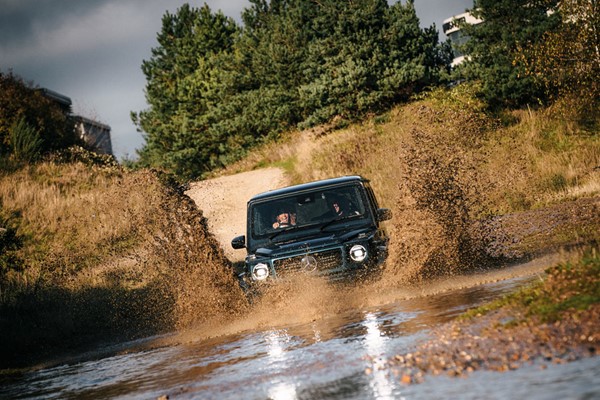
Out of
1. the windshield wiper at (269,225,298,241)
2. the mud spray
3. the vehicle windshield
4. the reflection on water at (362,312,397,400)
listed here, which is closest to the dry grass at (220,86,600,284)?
the mud spray

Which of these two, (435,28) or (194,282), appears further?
(435,28)

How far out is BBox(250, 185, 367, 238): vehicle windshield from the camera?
11943mm

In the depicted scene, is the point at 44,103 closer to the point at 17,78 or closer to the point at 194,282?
the point at 17,78

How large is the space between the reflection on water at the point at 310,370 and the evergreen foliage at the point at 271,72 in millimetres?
30145

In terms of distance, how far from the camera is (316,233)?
11516mm

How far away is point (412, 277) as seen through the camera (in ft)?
38.7

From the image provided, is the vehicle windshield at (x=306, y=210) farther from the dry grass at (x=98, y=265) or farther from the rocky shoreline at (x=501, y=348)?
the rocky shoreline at (x=501, y=348)

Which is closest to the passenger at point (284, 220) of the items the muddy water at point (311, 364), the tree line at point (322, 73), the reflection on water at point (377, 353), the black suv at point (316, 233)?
the black suv at point (316, 233)

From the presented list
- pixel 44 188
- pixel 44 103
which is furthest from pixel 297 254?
pixel 44 103

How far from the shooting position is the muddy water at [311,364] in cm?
555

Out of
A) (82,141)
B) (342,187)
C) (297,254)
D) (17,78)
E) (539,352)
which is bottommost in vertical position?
(539,352)

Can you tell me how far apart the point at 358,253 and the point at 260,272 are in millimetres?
1289

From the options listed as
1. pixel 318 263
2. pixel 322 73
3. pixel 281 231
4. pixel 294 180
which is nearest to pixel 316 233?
pixel 281 231

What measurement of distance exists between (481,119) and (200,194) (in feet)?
39.3
